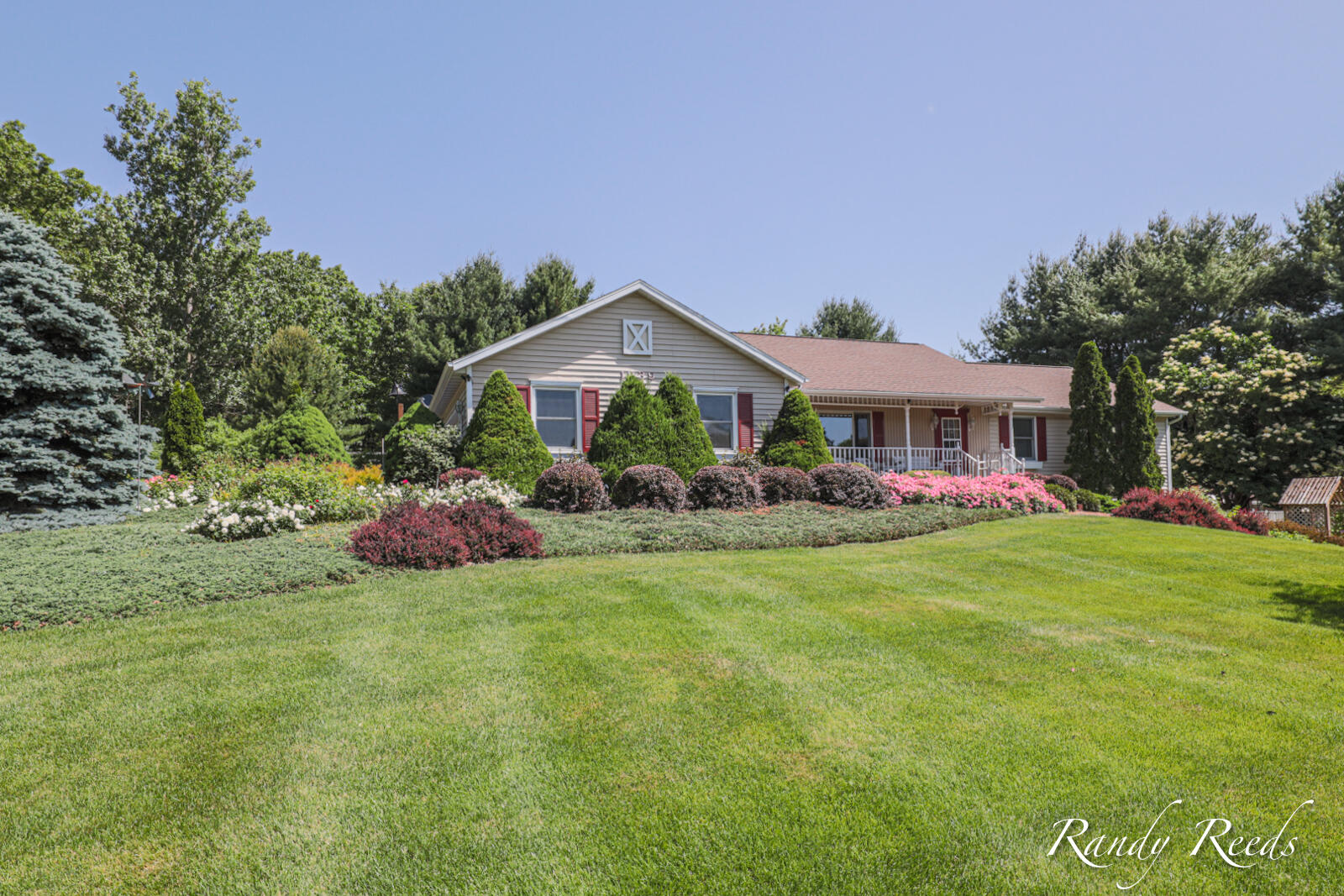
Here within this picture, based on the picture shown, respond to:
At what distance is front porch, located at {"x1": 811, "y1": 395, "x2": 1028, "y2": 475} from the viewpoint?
66.6 ft

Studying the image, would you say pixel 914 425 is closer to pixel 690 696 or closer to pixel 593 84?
pixel 593 84

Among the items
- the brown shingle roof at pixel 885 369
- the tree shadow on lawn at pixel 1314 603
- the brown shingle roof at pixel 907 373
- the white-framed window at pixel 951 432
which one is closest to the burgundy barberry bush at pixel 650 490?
the brown shingle roof at pixel 885 369

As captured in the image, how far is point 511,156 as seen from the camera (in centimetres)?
1354

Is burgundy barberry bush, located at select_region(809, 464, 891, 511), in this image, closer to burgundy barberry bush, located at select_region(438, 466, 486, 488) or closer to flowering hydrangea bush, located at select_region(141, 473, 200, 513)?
burgundy barberry bush, located at select_region(438, 466, 486, 488)

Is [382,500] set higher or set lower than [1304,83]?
lower

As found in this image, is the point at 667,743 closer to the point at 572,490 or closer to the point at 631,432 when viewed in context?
the point at 572,490

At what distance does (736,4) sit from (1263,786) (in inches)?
404

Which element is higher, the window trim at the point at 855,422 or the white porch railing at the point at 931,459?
the window trim at the point at 855,422

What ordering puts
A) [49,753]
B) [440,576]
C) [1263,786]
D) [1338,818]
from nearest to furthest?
[1338,818]
[1263,786]
[49,753]
[440,576]

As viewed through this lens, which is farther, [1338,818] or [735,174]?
[735,174]

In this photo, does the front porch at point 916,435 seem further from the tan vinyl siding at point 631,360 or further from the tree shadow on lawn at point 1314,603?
the tree shadow on lawn at point 1314,603

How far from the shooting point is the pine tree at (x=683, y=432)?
15.0 metres

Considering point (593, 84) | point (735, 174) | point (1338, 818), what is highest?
point (593, 84)

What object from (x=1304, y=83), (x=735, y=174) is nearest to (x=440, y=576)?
(x=735, y=174)
